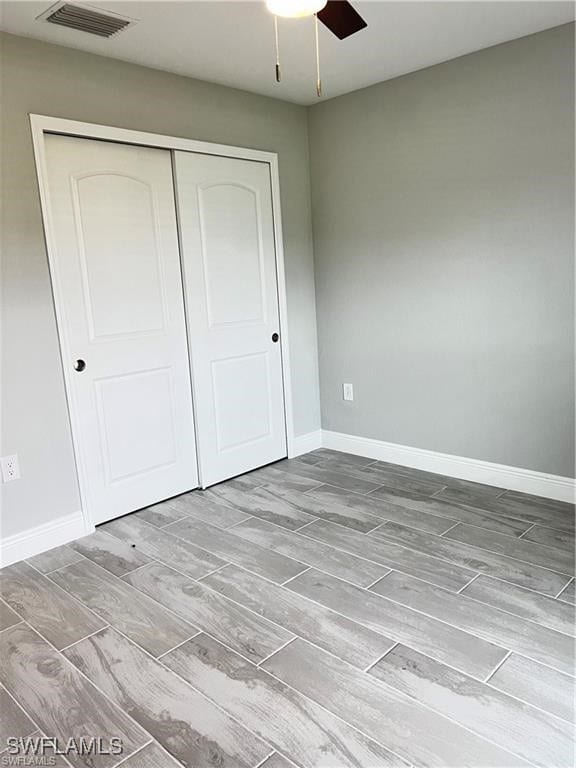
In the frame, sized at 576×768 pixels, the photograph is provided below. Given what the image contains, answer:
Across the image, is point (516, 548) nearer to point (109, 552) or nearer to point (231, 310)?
point (109, 552)

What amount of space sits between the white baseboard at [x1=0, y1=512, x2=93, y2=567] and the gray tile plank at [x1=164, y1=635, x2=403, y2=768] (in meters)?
1.16

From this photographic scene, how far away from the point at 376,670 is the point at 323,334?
8.70 ft

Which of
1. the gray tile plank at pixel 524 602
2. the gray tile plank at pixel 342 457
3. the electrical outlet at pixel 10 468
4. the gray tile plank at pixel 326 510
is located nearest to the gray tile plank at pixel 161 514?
the gray tile plank at pixel 326 510

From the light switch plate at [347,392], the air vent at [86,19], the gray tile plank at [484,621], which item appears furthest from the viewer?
A: the light switch plate at [347,392]

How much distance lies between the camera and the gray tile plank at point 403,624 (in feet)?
6.44

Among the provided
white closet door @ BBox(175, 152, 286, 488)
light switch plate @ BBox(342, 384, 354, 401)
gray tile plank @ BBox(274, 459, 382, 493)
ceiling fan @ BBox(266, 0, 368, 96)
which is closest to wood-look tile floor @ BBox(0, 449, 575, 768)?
gray tile plank @ BBox(274, 459, 382, 493)

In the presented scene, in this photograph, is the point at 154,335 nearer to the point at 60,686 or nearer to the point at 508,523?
the point at 60,686

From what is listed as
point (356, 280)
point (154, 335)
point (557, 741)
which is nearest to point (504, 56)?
point (356, 280)

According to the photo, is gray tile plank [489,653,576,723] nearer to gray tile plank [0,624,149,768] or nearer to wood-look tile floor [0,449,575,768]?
wood-look tile floor [0,449,575,768]

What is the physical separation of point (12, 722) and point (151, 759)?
502mm

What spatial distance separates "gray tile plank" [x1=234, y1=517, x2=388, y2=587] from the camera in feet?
8.30

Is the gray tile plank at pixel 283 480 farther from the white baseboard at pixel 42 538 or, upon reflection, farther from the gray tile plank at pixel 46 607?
the gray tile plank at pixel 46 607

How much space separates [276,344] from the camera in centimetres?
397

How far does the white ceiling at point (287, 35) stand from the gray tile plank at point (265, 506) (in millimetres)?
2443
